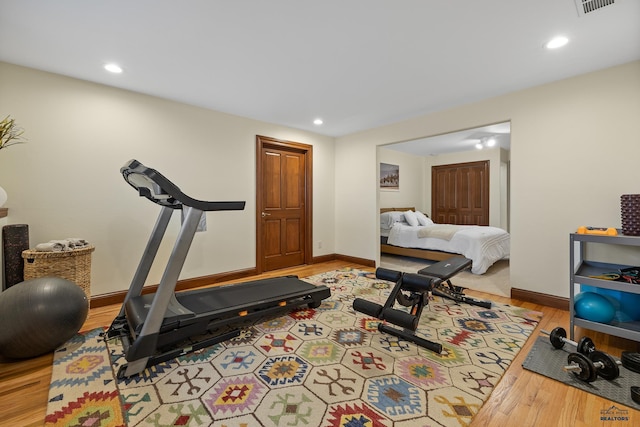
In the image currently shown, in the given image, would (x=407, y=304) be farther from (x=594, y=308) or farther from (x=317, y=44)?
(x=317, y=44)

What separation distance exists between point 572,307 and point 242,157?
389cm

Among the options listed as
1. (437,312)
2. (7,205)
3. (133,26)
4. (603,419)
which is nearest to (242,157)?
(133,26)

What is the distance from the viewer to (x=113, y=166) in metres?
2.93

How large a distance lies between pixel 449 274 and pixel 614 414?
1.17 metres

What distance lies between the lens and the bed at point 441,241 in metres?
→ 4.27

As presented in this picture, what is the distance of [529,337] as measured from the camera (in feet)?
7.17

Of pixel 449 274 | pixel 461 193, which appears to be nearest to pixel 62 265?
pixel 449 274

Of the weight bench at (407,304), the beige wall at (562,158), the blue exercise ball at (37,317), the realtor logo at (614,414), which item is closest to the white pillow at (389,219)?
the beige wall at (562,158)

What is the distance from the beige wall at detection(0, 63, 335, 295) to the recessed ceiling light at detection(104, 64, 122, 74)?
1.46 ft

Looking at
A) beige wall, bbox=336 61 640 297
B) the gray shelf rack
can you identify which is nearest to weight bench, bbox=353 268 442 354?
the gray shelf rack

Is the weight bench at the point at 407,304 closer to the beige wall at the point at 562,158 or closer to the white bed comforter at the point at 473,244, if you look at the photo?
the beige wall at the point at 562,158

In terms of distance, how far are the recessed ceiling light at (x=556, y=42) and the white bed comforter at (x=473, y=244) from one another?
2784 millimetres

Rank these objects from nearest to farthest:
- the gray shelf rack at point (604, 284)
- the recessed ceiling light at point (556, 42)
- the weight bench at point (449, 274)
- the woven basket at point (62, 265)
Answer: the gray shelf rack at point (604, 284) → the recessed ceiling light at point (556, 42) → the woven basket at point (62, 265) → the weight bench at point (449, 274)

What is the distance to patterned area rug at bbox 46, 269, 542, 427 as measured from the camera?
53.9 inches
